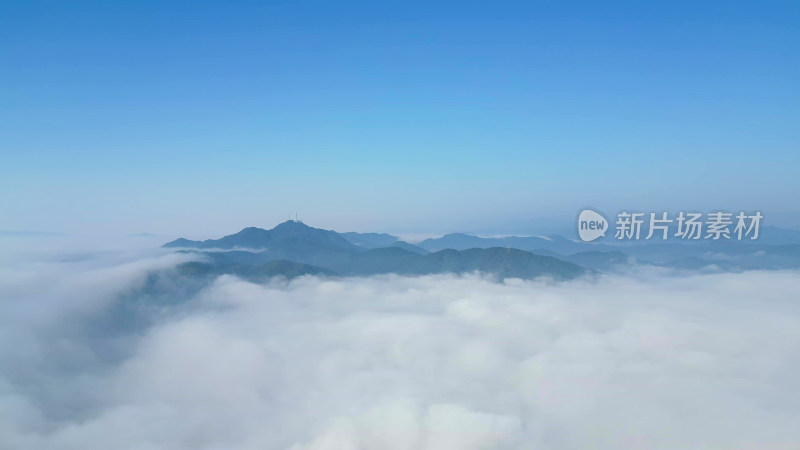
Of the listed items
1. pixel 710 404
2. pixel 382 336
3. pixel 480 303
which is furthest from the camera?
pixel 480 303

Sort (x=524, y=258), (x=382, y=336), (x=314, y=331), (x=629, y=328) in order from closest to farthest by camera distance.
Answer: (x=629, y=328) → (x=382, y=336) → (x=314, y=331) → (x=524, y=258)

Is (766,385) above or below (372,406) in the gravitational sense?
above

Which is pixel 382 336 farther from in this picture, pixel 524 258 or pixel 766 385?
pixel 524 258

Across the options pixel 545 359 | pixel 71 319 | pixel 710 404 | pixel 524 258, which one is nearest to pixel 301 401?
pixel 545 359

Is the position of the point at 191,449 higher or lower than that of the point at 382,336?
lower

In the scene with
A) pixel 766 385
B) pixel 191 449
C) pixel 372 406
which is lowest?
pixel 191 449

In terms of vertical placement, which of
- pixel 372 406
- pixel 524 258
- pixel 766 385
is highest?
pixel 524 258

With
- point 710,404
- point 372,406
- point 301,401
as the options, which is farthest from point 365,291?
point 710,404

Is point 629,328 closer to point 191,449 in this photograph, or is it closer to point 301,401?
point 301,401

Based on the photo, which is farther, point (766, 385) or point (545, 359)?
point (545, 359)
